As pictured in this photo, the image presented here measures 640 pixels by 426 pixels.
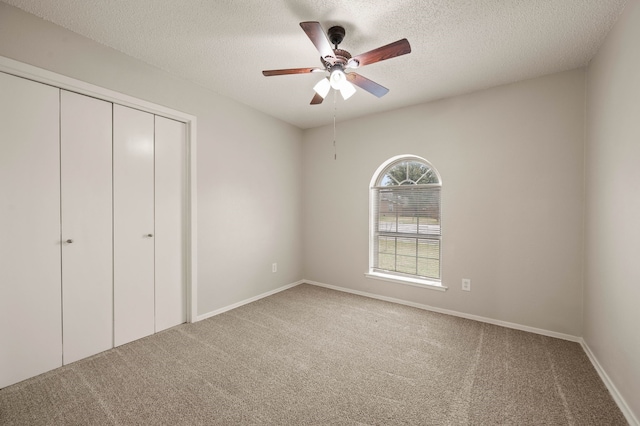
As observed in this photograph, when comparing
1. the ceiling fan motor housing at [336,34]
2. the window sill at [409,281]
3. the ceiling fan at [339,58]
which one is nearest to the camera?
the ceiling fan at [339,58]

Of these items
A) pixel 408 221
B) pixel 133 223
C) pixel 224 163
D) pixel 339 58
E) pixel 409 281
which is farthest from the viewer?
pixel 408 221

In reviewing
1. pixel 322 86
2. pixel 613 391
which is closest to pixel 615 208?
pixel 613 391

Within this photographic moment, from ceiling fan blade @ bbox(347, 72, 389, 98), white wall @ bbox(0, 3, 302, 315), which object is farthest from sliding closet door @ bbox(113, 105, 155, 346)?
ceiling fan blade @ bbox(347, 72, 389, 98)

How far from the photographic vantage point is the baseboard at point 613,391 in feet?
5.22

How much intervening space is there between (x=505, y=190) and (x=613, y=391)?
1800mm

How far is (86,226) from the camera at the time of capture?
2.26 m

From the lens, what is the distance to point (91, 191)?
7.46ft

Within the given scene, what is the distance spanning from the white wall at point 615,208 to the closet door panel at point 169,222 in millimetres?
3682

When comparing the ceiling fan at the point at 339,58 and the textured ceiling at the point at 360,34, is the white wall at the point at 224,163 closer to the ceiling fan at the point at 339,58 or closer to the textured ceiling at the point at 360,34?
the textured ceiling at the point at 360,34

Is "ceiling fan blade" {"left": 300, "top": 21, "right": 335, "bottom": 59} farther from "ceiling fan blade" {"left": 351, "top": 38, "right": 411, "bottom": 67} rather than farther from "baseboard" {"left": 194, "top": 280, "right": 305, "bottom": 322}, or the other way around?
"baseboard" {"left": 194, "top": 280, "right": 305, "bottom": 322}

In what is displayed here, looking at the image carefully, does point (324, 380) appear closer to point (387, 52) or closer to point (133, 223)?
point (133, 223)

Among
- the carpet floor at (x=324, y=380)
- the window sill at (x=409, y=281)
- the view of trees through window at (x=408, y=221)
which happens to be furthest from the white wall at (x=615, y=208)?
the view of trees through window at (x=408, y=221)

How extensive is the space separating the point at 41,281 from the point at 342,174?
3.41 m

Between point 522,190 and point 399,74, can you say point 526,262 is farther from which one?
point 399,74
